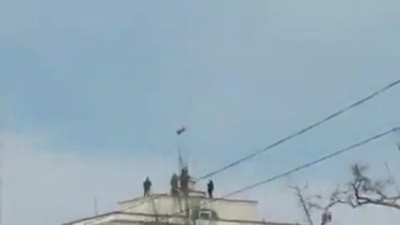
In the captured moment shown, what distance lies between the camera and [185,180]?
156 feet

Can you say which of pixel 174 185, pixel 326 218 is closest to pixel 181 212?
pixel 174 185

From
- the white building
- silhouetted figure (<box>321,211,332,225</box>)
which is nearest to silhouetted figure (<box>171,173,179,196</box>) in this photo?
the white building

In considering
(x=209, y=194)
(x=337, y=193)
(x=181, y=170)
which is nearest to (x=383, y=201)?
(x=337, y=193)

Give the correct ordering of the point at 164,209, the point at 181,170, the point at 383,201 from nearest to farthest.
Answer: the point at 383,201
the point at 181,170
the point at 164,209

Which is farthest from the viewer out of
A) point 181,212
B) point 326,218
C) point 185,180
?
point 181,212

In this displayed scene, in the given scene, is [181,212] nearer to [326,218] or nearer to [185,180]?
[185,180]

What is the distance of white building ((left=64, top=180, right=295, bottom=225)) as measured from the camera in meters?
49.1

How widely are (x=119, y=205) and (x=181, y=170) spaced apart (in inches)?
232

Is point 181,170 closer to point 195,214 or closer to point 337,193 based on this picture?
point 195,214

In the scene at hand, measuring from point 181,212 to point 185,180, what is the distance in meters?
2.75

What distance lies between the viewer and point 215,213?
51.7m

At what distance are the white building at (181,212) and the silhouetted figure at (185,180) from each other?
94cm

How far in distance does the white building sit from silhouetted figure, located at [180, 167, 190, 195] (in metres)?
0.94

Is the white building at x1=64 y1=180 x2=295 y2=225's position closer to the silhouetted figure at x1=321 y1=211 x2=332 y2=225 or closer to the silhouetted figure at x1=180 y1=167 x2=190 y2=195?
the silhouetted figure at x1=180 y1=167 x2=190 y2=195
